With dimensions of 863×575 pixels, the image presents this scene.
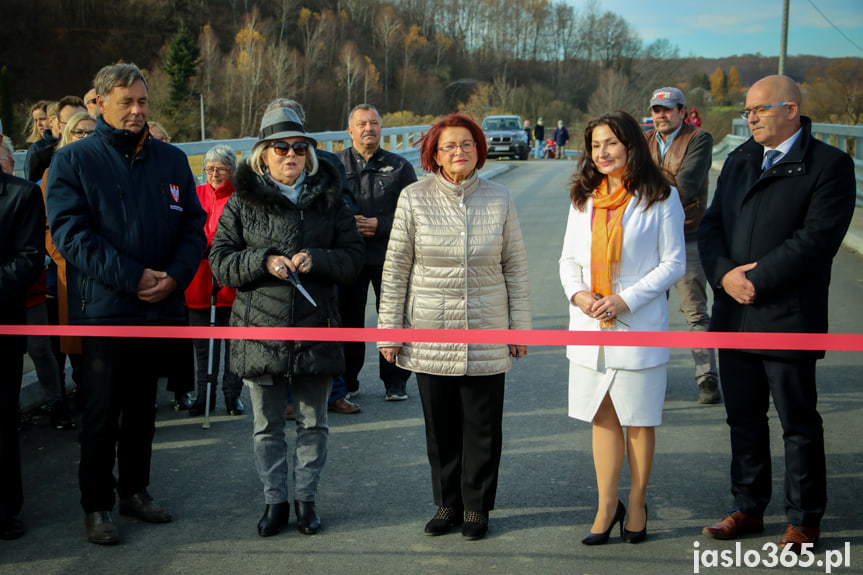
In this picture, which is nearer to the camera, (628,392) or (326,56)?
(628,392)

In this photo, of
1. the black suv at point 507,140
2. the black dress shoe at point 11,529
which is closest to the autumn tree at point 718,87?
the black suv at point 507,140

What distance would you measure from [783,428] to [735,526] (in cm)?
50

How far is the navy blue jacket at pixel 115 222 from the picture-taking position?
4.14 m

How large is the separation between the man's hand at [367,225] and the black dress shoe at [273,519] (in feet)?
8.05

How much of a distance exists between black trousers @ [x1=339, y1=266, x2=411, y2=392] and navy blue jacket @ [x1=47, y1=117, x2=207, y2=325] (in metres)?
2.05

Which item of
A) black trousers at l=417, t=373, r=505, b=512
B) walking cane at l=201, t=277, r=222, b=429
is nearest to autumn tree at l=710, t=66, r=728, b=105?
walking cane at l=201, t=277, r=222, b=429

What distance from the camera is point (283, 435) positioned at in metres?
4.35

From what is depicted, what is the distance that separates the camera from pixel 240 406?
20.5 ft

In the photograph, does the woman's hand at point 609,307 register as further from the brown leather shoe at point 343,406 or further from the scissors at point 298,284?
the brown leather shoe at point 343,406

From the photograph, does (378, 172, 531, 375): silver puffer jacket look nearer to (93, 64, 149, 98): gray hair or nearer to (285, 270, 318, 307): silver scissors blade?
(285, 270, 318, 307): silver scissors blade

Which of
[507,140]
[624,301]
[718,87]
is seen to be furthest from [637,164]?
[718,87]

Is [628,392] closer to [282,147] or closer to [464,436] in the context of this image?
[464,436]

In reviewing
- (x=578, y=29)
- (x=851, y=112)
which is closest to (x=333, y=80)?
(x=578, y=29)

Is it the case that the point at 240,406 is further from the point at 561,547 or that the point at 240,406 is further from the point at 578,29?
the point at 578,29
